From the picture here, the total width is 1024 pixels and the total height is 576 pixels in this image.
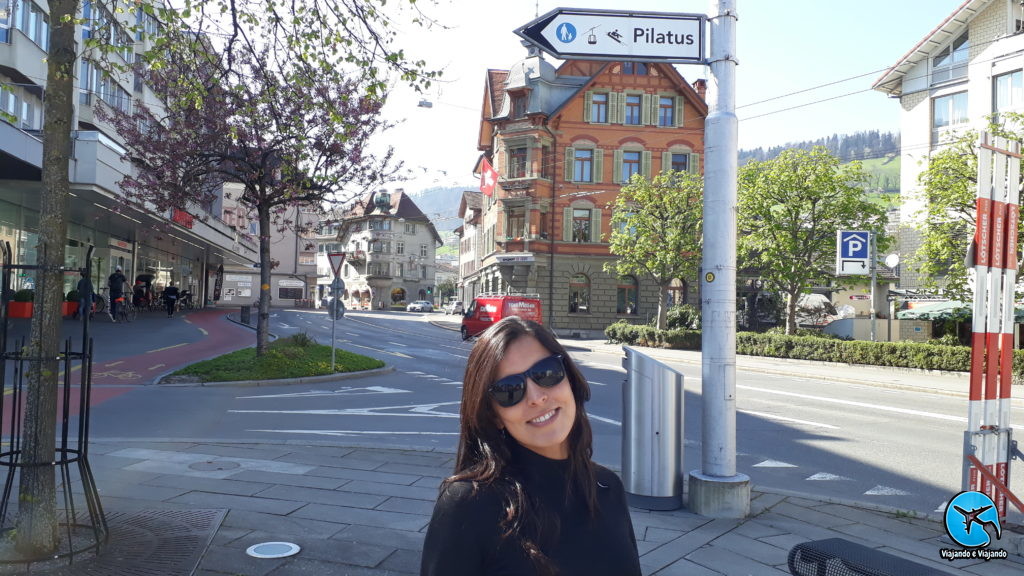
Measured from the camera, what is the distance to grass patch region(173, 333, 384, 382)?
15.2 meters

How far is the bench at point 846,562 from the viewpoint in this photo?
213 centimetres

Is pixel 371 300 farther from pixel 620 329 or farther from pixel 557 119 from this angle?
pixel 620 329

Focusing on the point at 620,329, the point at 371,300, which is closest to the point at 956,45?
the point at 620,329

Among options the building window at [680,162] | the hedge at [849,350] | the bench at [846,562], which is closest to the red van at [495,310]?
the hedge at [849,350]

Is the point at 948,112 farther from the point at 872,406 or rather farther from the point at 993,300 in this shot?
the point at 993,300

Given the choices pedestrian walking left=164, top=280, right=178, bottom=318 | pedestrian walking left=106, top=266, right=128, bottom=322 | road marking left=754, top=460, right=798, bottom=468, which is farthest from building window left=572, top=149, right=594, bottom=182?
road marking left=754, top=460, right=798, bottom=468

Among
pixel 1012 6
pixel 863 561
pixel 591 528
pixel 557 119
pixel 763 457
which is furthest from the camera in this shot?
pixel 557 119

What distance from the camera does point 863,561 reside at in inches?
85.9

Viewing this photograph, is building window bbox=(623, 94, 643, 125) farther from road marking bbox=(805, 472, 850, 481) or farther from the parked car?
the parked car

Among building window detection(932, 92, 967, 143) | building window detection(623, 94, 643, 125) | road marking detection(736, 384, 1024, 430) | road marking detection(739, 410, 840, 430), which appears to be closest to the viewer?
road marking detection(739, 410, 840, 430)

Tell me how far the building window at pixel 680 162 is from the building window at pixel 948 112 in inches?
546

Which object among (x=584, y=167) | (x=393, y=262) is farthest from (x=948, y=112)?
(x=393, y=262)

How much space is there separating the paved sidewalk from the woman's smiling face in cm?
264

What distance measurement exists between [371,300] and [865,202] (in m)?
72.4
